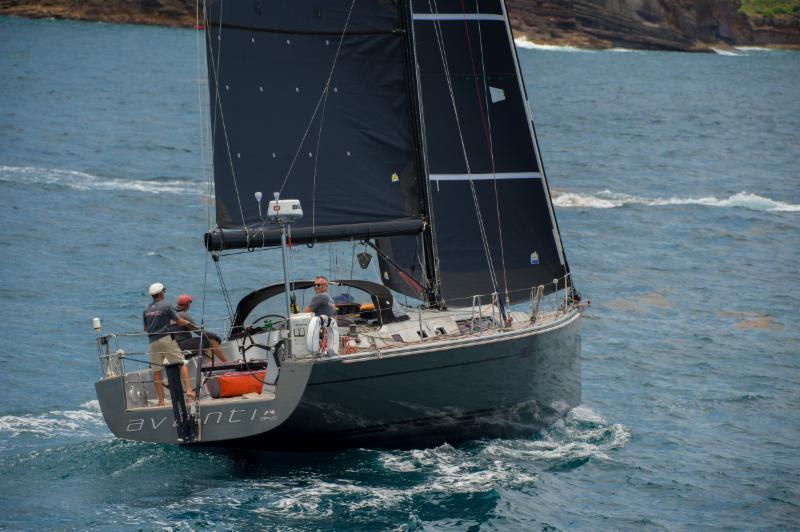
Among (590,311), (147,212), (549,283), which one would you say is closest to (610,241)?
(590,311)

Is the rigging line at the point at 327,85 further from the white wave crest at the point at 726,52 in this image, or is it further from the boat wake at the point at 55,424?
the white wave crest at the point at 726,52

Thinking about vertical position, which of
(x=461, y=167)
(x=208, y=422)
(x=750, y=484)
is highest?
(x=461, y=167)

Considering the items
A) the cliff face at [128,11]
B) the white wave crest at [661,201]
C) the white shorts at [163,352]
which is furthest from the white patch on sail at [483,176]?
the cliff face at [128,11]

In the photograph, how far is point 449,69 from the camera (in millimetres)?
24125

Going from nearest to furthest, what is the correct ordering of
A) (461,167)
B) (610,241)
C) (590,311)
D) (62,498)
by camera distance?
(62,498) → (461,167) → (590,311) → (610,241)

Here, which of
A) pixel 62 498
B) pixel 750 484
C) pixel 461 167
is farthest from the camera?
pixel 461 167

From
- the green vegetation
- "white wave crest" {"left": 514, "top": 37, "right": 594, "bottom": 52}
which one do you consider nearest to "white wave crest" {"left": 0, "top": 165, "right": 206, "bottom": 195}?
"white wave crest" {"left": 514, "top": 37, "right": 594, "bottom": 52}

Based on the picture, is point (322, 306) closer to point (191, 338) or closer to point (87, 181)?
point (191, 338)

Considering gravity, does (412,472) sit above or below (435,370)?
below

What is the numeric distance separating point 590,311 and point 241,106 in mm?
14790

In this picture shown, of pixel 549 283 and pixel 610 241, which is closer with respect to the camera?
pixel 549 283

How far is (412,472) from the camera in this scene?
20.3m

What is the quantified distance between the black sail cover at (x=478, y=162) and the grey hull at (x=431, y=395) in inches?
82.2

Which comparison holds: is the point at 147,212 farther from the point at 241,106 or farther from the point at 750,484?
the point at 750,484
